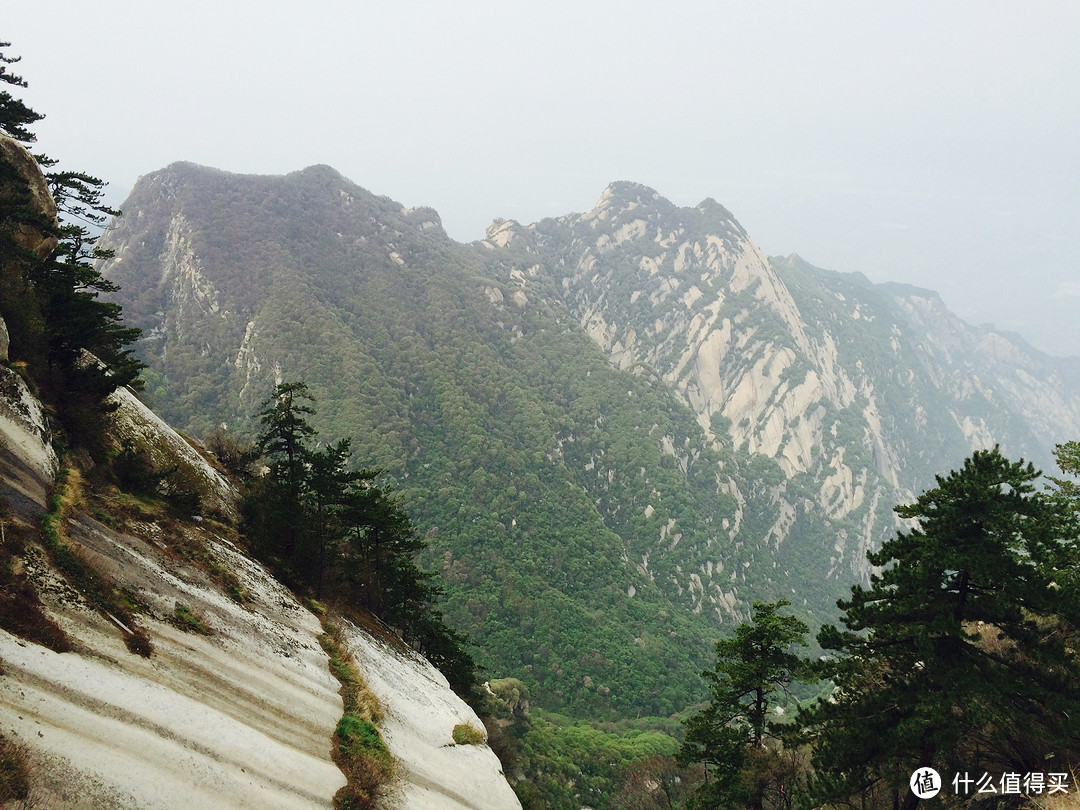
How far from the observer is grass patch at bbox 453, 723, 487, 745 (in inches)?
703

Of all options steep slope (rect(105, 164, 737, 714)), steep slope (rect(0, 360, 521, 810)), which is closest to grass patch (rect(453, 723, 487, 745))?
steep slope (rect(0, 360, 521, 810))

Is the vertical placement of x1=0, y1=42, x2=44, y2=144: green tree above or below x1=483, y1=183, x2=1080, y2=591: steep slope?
below

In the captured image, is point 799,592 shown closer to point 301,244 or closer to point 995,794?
point 995,794

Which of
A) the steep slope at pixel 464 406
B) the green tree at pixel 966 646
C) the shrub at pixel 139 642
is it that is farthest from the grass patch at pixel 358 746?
the steep slope at pixel 464 406

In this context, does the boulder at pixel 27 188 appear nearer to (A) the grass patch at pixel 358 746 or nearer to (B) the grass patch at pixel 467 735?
(A) the grass patch at pixel 358 746

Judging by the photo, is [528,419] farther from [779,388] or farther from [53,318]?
[53,318]

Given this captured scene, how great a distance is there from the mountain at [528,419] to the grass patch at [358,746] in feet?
196

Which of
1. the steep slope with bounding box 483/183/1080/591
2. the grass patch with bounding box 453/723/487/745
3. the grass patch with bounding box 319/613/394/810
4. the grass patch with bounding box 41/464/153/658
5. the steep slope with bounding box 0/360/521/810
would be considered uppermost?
the steep slope with bounding box 483/183/1080/591

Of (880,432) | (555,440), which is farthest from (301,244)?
(880,432)

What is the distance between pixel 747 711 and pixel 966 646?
833 centimetres

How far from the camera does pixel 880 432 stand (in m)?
178

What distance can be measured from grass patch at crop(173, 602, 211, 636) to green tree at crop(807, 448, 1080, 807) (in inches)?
661

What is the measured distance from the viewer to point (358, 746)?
1315 cm

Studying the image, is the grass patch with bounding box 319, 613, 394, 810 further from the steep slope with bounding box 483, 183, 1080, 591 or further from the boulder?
the steep slope with bounding box 483, 183, 1080, 591
